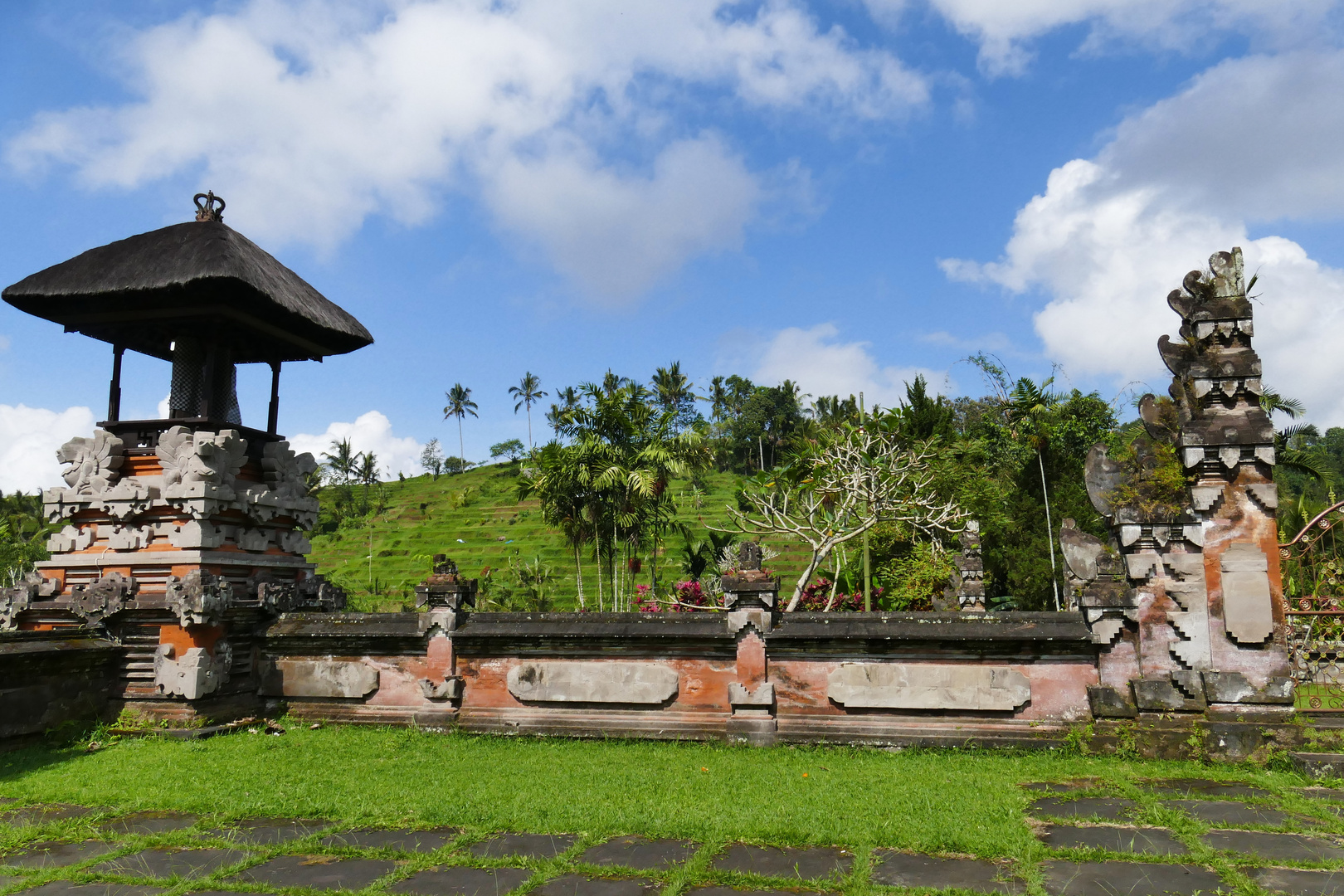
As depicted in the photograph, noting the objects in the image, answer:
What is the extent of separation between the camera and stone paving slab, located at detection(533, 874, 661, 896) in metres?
4.22

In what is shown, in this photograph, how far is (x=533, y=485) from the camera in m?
25.5

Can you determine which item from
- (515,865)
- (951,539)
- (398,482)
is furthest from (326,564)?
(515,865)

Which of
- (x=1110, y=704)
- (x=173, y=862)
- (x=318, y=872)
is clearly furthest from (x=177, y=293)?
(x=1110, y=704)

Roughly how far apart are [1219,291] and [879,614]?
14.3 feet

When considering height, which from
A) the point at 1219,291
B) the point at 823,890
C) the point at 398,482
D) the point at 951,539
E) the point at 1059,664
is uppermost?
the point at 398,482

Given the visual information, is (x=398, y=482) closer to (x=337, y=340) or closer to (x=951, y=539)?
(x=951, y=539)

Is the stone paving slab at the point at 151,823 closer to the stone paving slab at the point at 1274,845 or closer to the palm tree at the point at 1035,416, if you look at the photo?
the stone paving slab at the point at 1274,845

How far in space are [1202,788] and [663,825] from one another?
4.07 m

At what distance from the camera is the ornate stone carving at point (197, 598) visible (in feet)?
28.7

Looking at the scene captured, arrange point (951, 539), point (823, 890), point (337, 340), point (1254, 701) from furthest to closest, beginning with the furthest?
point (951, 539), point (337, 340), point (1254, 701), point (823, 890)

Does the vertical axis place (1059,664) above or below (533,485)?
below

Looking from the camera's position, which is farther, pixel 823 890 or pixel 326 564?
pixel 326 564

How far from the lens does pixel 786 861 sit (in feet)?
15.3

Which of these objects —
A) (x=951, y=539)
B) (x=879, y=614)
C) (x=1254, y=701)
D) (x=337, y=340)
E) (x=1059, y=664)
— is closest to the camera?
(x=1254, y=701)
